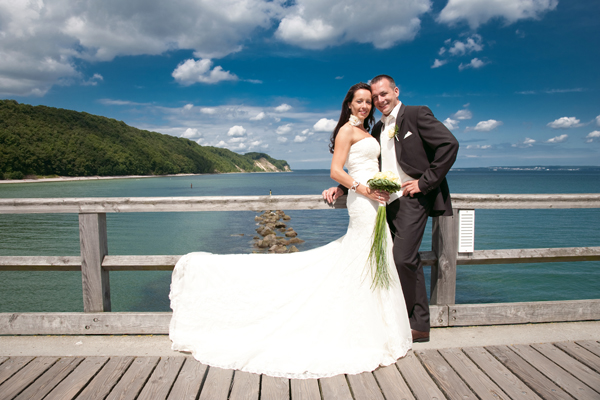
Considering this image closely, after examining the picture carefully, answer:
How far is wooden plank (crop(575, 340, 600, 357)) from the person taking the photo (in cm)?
283

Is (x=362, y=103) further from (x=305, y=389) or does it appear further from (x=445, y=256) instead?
(x=305, y=389)

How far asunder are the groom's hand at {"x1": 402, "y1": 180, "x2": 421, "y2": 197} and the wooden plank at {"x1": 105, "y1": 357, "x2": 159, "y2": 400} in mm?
2430

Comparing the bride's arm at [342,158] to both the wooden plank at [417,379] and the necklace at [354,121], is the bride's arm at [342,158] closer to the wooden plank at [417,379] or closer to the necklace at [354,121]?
the necklace at [354,121]

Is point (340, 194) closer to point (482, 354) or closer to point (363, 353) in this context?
point (363, 353)

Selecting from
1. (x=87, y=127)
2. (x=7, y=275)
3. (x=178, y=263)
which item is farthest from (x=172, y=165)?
(x=178, y=263)

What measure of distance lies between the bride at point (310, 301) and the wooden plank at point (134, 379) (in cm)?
29

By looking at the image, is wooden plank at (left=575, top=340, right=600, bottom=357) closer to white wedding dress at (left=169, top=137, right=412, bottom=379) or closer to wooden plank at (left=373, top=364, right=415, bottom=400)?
white wedding dress at (left=169, top=137, right=412, bottom=379)

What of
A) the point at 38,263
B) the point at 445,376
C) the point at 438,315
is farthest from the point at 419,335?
the point at 38,263

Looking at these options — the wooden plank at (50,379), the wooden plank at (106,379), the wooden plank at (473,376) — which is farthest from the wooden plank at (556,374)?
the wooden plank at (50,379)

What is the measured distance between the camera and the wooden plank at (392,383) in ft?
7.38

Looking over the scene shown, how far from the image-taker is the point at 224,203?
3312mm

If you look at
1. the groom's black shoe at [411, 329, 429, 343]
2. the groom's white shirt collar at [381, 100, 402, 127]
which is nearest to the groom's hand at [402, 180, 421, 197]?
the groom's white shirt collar at [381, 100, 402, 127]

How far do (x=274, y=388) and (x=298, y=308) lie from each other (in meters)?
0.73

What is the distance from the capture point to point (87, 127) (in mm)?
120812
